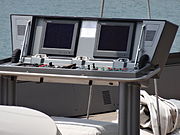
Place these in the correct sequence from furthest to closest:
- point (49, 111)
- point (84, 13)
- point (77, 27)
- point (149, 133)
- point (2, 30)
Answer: point (84, 13) → point (2, 30) → point (49, 111) → point (149, 133) → point (77, 27)

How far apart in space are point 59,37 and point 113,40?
0.32m

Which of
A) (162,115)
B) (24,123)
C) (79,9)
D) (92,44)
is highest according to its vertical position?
(79,9)

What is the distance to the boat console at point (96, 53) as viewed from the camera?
2443mm

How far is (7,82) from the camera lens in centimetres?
284

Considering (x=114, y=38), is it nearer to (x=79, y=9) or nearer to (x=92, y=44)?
(x=92, y=44)

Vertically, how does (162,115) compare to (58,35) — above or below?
below

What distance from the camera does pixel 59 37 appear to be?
8.96 ft

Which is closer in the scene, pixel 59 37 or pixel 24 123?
pixel 24 123

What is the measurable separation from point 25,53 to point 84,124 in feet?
1.72

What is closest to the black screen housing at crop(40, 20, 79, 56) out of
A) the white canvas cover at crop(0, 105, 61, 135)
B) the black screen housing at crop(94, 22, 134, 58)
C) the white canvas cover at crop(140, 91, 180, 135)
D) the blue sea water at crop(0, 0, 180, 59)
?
the black screen housing at crop(94, 22, 134, 58)

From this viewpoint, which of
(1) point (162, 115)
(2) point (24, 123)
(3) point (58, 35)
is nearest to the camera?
(2) point (24, 123)

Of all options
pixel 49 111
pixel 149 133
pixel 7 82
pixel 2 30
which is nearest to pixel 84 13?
pixel 2 30

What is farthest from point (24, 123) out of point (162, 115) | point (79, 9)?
point (79, 9)

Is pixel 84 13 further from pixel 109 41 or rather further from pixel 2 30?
pixel 109 41
